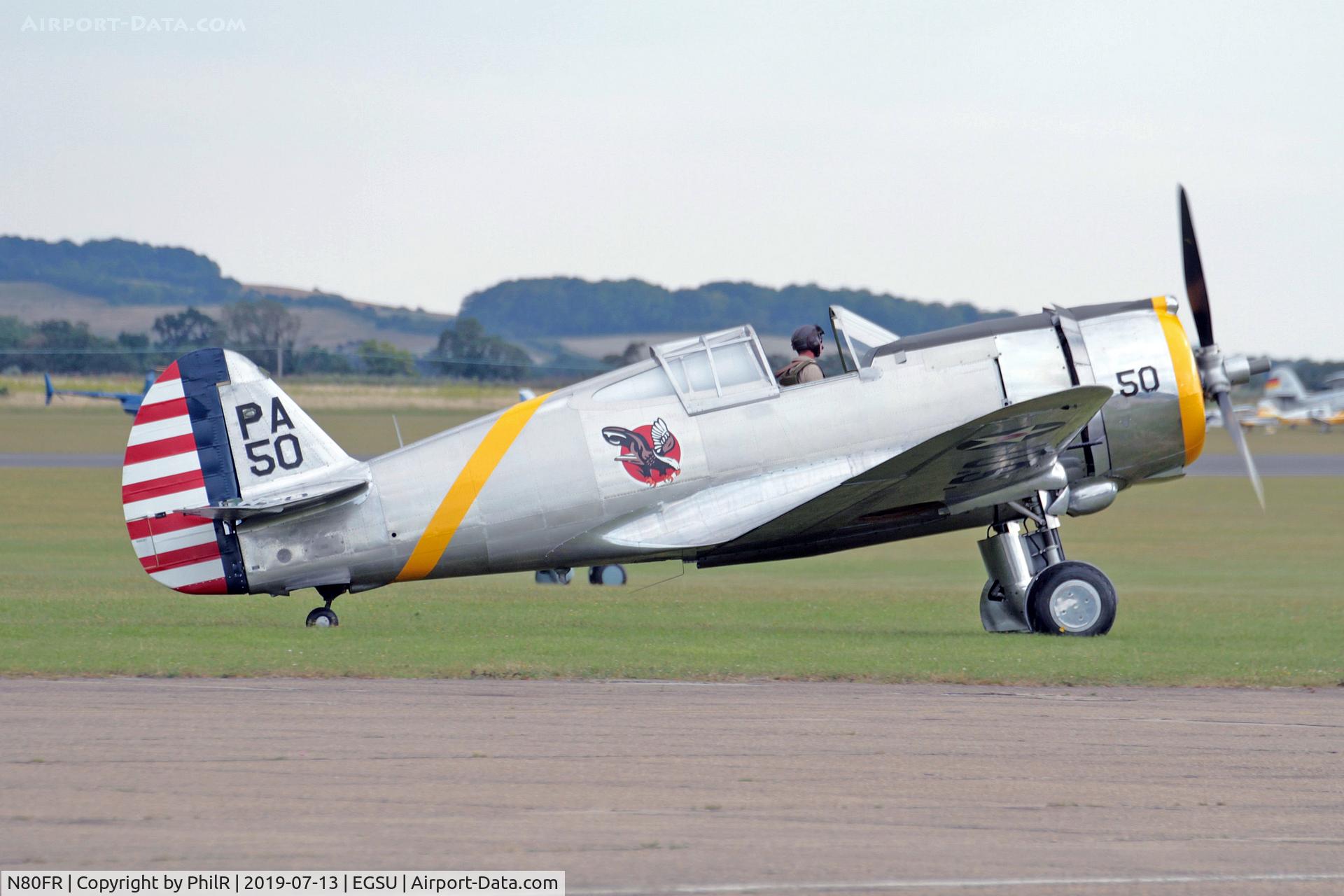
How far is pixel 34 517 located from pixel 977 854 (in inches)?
1148

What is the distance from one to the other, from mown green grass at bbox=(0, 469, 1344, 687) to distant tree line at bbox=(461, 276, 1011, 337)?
239ft

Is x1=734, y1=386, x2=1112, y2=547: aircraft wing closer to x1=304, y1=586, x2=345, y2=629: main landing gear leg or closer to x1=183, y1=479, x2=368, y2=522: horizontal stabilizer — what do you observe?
x1=183, y1=479, x2=368, y2=522: horizontal stabilizer

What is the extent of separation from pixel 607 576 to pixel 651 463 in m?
7.77

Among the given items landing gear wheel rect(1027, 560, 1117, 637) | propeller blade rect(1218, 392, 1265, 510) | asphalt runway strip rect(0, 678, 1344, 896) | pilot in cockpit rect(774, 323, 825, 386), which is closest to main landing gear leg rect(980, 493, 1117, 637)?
landing gear wheel rect(1027, 560, 1117, 637)

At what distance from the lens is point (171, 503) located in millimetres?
12562

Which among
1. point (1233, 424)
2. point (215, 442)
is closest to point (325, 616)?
point (215, 442)

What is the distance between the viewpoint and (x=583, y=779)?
7.05 m

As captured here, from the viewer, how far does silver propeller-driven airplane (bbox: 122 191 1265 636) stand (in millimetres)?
12461

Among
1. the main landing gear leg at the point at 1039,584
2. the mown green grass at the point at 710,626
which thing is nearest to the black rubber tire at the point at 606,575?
the mown green grass at the point at 710,626

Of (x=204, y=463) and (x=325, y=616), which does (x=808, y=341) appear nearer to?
(x=325, y=616)

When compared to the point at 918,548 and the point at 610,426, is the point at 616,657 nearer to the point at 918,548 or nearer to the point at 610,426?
the point at 610,426

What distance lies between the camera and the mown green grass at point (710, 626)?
1078 cm

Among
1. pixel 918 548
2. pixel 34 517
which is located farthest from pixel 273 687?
pixel 34 517

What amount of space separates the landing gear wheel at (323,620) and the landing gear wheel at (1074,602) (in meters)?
5.88
